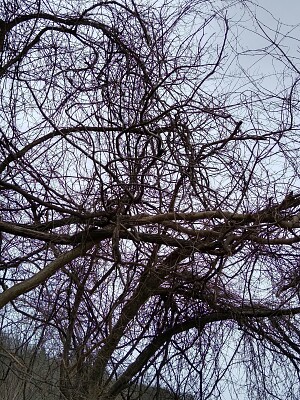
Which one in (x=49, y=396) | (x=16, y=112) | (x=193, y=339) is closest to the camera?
(x=49, y=396)

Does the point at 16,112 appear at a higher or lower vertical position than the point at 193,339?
higher

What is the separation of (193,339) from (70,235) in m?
1.40

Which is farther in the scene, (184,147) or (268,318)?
(268,318)

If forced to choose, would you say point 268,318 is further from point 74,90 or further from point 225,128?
point 74,90

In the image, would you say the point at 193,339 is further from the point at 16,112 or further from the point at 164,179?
the point at 16,112

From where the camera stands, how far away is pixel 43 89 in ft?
15.0

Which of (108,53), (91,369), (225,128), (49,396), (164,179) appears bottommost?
(49,396)

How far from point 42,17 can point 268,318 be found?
8.96 feet

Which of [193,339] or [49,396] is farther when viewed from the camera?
[193,339]

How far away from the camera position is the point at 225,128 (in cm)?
426

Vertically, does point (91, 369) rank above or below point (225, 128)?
below

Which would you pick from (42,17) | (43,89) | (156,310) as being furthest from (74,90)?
(156,310)

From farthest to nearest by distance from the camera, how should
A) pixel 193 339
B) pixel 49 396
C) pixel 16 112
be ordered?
pixel 193 339, pixel 16 112, pixel 49 396

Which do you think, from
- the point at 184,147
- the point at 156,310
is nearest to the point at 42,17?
the point at 184,147
